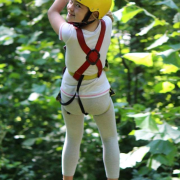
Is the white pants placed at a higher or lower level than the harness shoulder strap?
lower

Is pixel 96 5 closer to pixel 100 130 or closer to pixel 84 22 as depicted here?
pixel 84 22

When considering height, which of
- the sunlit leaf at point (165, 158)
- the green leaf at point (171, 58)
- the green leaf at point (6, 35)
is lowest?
the sunlit leaf at point (165, 158)

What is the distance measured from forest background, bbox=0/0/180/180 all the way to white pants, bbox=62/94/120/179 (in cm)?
111

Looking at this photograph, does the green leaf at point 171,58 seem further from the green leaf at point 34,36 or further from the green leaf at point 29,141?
the green leaf at point 29,141

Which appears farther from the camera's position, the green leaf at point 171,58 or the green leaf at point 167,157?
the green leaf at point 167,157

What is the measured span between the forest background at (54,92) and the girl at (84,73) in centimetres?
114

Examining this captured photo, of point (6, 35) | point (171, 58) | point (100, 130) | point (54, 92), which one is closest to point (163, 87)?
point (171, 58)

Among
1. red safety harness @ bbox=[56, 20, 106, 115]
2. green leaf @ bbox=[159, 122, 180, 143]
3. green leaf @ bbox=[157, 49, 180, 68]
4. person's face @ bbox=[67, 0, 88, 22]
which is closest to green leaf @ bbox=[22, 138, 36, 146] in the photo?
green leaf @ bbox=[159, 122, 180, 143]

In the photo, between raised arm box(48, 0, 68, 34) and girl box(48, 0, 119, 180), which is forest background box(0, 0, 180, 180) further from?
raised arm box(48, 0, 68, 34)

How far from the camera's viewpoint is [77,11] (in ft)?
6.99

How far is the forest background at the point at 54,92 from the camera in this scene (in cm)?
410

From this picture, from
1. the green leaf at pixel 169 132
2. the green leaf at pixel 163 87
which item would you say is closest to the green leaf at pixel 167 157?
the green leaf at pixel 169 132

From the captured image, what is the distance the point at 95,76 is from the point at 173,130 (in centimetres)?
104

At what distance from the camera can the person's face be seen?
212cm
